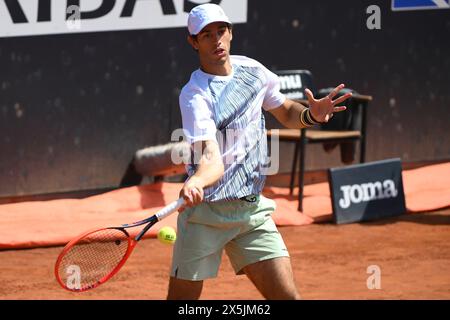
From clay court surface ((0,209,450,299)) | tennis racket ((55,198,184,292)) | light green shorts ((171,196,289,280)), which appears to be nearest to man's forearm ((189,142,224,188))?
light green shorts ((171,196,289,280))

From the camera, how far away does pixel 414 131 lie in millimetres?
10969

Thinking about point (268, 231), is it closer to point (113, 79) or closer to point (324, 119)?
point (324, 119)

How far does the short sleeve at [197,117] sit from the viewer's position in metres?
4.78

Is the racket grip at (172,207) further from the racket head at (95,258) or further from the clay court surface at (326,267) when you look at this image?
the clay court surface at (326,267)

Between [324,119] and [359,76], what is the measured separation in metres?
5.54

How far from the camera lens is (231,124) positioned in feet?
16.2

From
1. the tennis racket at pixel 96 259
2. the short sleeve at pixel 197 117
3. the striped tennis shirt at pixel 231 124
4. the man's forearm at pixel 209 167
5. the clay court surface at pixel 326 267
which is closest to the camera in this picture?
the man's forearm at pixel 209 167

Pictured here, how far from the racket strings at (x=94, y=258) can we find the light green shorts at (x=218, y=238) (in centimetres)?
38

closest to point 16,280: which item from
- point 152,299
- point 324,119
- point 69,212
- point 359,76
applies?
point 152,299

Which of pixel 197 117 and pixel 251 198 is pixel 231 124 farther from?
pixel 251 198

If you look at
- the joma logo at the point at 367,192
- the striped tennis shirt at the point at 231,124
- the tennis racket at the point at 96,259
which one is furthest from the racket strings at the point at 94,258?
the joma logo at the point at 367,192

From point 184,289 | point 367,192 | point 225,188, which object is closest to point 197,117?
point 225,188

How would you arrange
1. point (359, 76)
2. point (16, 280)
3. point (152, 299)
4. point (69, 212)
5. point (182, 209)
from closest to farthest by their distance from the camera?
point (182, 209) → point (152, 299) → point (16, 280) → point (69, 212) → point (359, 76)

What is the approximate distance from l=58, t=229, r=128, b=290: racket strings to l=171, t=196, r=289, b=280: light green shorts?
1.25ft
